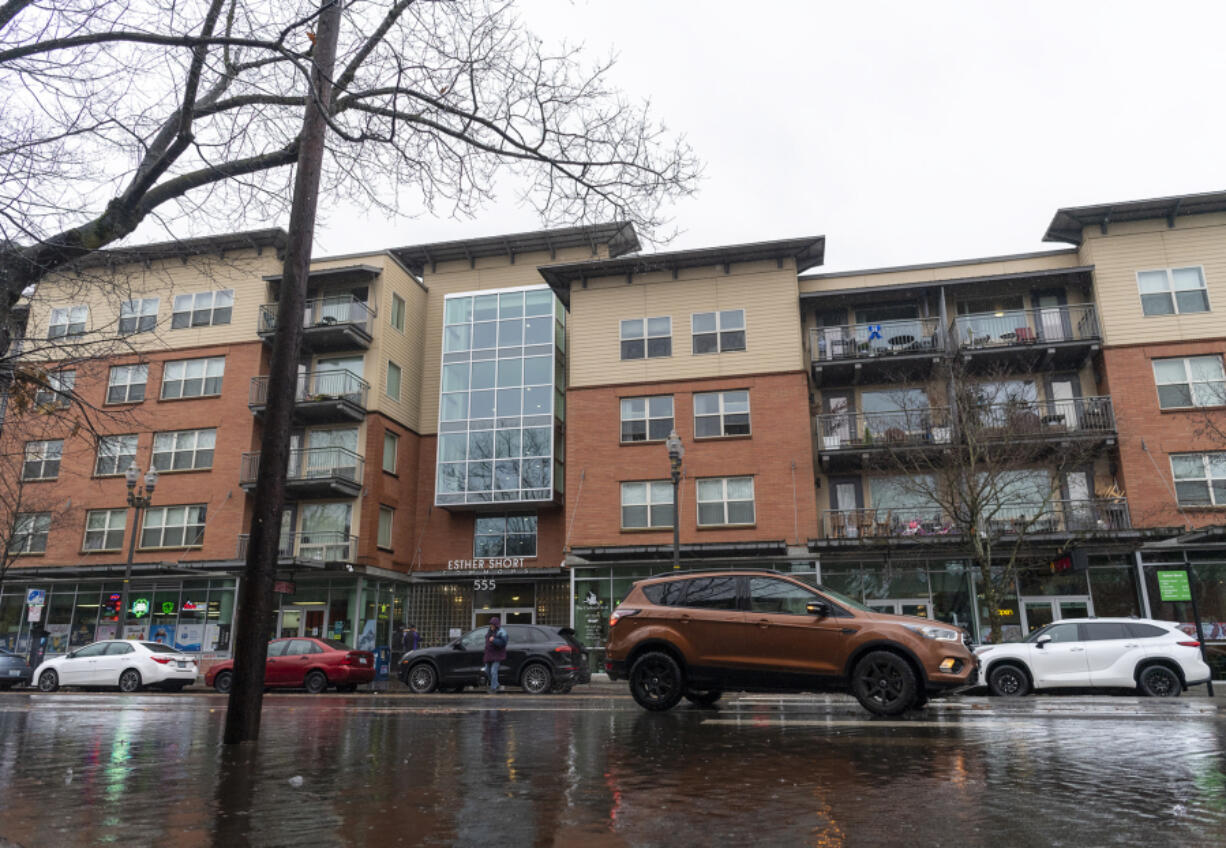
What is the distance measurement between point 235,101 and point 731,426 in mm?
24129

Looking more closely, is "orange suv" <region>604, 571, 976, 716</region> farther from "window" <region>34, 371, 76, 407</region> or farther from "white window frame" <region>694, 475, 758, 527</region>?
"white window frame" <region>694, 475, 758, 527</region>

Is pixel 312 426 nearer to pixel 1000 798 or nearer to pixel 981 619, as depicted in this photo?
pixel 981 619

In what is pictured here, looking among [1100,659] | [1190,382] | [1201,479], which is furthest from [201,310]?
[1201,479]

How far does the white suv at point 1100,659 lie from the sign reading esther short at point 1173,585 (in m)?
5.59

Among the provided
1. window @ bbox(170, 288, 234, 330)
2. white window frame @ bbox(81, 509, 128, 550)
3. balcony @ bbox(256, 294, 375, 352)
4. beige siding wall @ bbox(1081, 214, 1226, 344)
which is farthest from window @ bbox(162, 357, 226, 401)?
beige siding wall @ bbox(1081, 214, 1226, 344)

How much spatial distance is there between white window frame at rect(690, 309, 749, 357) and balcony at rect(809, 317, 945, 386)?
2.39 m

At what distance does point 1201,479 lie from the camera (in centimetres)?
2647

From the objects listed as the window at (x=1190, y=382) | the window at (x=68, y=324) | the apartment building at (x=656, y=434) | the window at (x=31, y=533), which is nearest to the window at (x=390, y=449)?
the apartment building at (x=656, y=434)

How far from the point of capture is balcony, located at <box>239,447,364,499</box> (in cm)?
3238

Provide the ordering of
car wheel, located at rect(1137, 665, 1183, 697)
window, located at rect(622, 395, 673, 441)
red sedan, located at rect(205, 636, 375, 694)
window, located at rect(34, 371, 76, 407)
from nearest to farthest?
window, located at rect(34, 371, 76, 407), car wheel, located at rect(1137, 665, 1183, 697), red sedan, located at rect(205, 636, 375, 694), window, located at rect(622, 395, 673, 441)

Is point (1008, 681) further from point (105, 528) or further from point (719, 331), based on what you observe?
point (105, 528)

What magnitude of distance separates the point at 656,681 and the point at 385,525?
25.6 meters

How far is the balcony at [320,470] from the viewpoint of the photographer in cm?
3238

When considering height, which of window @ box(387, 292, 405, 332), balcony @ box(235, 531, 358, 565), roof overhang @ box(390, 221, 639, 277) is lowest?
balcony @ box(235, 531, 358, 565)
